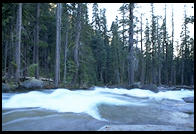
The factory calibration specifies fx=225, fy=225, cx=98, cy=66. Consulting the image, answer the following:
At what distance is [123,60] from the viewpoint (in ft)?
130

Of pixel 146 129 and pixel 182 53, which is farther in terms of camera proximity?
pixel 182 53

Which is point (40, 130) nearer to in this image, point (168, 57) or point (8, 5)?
point (8, 5)

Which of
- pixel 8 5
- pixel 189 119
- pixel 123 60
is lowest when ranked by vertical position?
pixel 189 119

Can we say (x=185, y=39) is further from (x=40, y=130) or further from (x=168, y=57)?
(x=40, y=130)

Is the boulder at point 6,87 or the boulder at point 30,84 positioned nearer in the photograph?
the boulder at point 6,87

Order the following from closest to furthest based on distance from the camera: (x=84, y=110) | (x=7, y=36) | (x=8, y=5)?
(x=84, y=110), (x=8, y=5), (x=7, y=36)

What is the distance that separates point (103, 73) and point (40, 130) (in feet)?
115

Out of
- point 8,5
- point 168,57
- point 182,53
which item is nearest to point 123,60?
point 168,57

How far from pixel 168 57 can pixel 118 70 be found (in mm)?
9547

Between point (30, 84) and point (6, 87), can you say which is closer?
point (6, 87)

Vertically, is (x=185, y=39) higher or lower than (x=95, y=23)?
lower

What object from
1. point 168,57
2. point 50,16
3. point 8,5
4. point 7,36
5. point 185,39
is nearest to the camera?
point 8,5

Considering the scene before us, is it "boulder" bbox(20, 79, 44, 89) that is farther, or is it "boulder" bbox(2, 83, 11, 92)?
"boulder" bbox(20, 79, 44, 89)

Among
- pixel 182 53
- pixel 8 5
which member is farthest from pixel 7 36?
pixel 182 53
